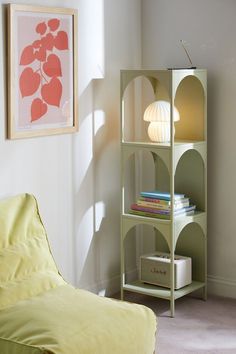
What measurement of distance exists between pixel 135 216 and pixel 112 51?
1.01 m

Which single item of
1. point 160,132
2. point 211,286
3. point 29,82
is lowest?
point 211,286

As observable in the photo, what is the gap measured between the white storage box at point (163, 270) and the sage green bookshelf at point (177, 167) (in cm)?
4

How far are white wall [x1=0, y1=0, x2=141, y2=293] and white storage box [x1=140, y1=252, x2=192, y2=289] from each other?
9.9 inches

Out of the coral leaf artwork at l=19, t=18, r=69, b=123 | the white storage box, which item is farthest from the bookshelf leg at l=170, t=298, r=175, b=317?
the coral leaf artwork at l=19, t=18, r=69, b=123

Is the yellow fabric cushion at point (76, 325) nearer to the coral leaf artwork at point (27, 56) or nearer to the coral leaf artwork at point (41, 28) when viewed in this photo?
the coral leaf artwork at point (27, 56)

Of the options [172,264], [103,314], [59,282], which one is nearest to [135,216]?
[172,264]

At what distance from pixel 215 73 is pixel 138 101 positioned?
0.55m

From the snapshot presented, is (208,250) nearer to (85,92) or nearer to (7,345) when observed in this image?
(85,92)

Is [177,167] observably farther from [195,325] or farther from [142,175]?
[195,325]

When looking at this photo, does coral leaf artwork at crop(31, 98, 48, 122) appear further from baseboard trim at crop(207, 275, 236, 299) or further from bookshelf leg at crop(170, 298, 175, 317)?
baseboard trim at crop(207, 275, 236, 299)

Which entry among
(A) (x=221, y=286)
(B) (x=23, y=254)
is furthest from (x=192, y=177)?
(B) (x=23, y=254)

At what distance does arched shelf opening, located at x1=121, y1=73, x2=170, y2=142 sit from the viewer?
4582mm

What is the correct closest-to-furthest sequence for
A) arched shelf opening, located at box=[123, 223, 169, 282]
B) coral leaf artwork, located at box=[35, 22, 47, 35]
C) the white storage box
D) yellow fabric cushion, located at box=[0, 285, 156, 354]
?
yellow fabric cushion, located at box=[0, 285, 156, 354] → coral leaf artwork, located at box=[35, 22, 47, 35] → the white storage box → arched shelf opening, located at box=[123, 223, 169, 282]

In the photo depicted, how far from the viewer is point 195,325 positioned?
4094mm
